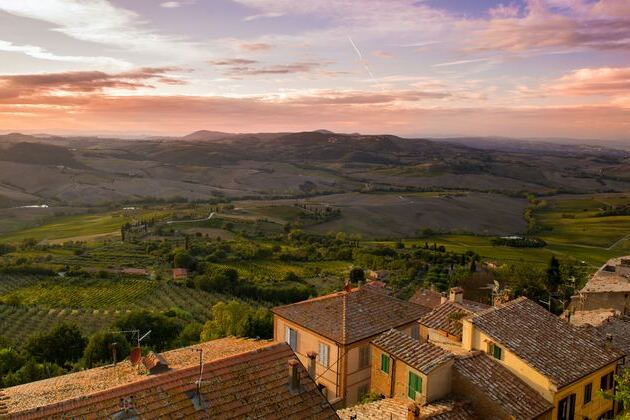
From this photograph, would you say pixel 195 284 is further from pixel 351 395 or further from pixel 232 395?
pixel 232 395

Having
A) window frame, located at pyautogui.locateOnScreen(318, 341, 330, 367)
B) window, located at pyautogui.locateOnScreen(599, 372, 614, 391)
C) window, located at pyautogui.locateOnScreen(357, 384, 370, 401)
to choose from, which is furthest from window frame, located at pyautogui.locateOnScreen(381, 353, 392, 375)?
window, located at pyautogui.locateOnScreen(599, 372, 614, 391)

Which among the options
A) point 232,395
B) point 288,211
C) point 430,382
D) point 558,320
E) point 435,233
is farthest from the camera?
point 288,211

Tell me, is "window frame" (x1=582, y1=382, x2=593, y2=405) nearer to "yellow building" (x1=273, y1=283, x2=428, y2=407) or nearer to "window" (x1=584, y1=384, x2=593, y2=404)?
"window" (x1=584, y1=384, x2=593, y2=404)

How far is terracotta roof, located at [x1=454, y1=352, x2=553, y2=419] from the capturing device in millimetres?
17844

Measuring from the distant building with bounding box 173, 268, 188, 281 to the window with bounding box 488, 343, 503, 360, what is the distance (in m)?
60.0

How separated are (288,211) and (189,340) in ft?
339

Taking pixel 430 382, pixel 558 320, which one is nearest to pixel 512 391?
pixel 430 382

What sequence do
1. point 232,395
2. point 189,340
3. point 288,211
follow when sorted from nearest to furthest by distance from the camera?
point 232,395 → point 189,340 → point 288,211

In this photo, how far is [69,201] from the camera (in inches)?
7136

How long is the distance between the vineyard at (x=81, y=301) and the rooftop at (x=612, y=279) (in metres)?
37.8

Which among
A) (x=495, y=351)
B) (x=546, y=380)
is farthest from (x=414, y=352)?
(x=546, y=380)

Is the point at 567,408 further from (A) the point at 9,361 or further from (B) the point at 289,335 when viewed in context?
(A) the point at 9,361

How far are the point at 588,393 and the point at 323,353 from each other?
1163 cm

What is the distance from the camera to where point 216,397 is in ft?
48.9
